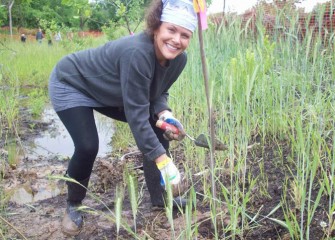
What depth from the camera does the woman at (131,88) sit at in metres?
1.71

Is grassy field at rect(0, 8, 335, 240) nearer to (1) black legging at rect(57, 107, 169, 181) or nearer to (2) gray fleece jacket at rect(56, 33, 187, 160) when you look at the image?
(2) gray fleece jacket at rect(56, 33, 187, 160)

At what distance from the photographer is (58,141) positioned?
166 inches

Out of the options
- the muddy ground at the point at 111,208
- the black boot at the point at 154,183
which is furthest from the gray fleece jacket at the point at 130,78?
the muddy ground at the point at 111,208

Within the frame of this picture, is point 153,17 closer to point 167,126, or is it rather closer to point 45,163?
point 167,126

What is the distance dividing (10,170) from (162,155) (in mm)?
1819

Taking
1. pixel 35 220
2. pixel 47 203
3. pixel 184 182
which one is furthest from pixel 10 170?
pixel 184 182

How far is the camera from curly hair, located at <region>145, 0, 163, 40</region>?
1738mm

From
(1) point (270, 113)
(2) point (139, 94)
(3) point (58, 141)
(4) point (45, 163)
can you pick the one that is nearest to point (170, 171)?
(2) point (139, 94)

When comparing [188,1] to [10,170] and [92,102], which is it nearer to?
[92,102]

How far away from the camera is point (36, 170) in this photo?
3.19 meters

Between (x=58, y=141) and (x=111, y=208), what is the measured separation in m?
2.02

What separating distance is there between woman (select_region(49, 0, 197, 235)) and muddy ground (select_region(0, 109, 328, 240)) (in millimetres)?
130

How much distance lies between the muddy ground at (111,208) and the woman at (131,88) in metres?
0.13

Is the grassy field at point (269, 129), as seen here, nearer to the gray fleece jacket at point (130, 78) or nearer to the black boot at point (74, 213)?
the gray fleece jacket at point (130, 78)
